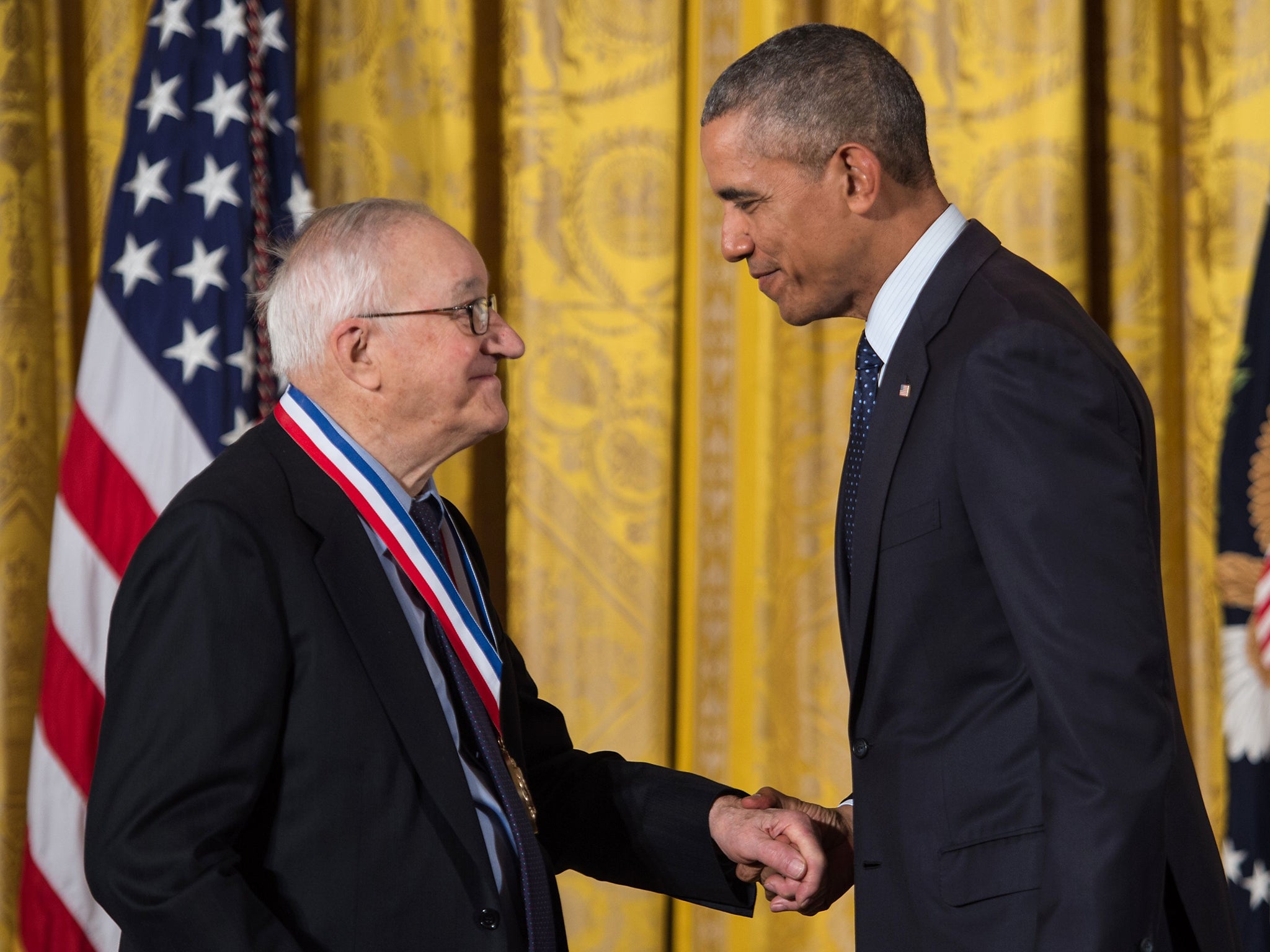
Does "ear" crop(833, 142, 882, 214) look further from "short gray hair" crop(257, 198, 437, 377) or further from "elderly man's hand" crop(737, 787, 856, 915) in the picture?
"elderly man's hand" crop(737, 787, 856, 915)

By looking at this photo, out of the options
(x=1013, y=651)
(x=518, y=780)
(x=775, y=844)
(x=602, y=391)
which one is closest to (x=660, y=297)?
(x=602, y=391)

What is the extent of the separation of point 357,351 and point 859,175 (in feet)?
2.40

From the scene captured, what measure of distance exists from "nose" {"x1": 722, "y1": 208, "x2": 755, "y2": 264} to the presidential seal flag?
154 centimetres

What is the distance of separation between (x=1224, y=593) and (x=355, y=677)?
6.90 ft

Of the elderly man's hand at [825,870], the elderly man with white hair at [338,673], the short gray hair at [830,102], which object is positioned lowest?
the elderly man's hand at [825,870]

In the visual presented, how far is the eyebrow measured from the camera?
6.11ft

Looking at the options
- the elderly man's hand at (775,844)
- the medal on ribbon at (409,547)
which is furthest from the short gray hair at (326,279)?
the elderly man's hand at (775,844)

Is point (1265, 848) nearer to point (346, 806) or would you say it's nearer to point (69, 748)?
point (346, 806)

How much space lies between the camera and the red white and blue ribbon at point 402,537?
177 centimetres

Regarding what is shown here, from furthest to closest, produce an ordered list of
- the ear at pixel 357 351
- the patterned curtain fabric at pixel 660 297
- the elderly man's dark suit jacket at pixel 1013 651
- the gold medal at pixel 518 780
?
the patterned curtain fabric at pixel 660 297
the ear at pixel 357 351
the gold medal at pixel 518 780
the elderly man's dark suit jacket at pixel 1013 651

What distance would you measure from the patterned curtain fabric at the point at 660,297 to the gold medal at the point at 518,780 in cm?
157

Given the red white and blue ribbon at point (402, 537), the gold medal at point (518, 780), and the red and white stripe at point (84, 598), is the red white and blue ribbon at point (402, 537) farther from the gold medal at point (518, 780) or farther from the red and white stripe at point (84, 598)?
the red and white stripe at point (84, 598)

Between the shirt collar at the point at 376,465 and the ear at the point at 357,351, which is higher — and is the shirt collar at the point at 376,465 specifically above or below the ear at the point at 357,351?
below

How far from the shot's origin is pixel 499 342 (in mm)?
1995
